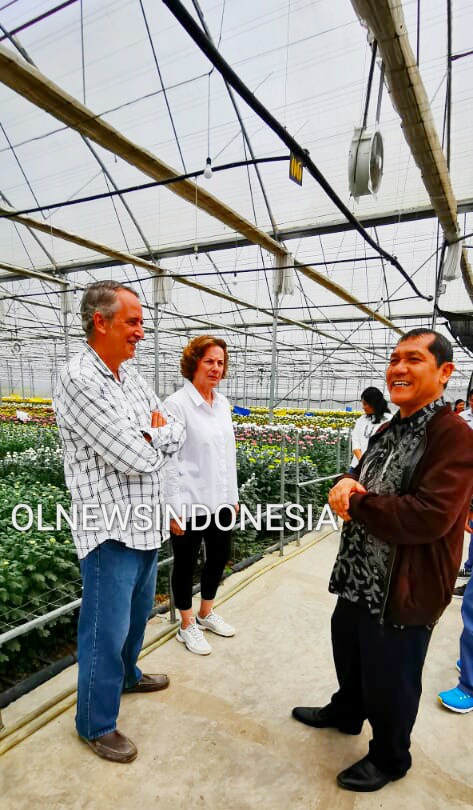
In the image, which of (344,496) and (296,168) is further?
(296,168)

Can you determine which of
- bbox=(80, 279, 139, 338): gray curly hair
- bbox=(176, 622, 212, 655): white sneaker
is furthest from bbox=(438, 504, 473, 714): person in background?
bbox=(80, 279, 139, 338): gray curly hair

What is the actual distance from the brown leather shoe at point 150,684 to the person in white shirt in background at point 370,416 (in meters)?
2.11

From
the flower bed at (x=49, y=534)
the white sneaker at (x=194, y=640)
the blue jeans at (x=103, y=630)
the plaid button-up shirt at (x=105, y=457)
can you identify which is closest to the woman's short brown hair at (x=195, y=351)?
the plaid button-up shirt at (x=105, y=457)

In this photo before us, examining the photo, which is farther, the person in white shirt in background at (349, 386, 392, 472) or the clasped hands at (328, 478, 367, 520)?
the person in white shirt in background at (349, 386, 392, 472)

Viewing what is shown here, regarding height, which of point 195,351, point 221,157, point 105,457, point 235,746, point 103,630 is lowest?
point 235,746

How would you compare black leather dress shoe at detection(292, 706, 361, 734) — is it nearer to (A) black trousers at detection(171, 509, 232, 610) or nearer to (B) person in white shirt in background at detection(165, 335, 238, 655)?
(B) person in white shirt in background at detection(165, 335, 238, 655)

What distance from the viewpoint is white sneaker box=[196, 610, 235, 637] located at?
231cm

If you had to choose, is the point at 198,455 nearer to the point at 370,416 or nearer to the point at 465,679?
the point at 465,679

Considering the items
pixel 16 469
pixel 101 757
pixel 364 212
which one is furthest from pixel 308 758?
pixel 364 212

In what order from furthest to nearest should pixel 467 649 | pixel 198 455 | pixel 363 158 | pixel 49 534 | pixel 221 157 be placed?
pixel 221 157
pixel 363 158
pixel 49 534
pixel 198 455
pixel 467 649

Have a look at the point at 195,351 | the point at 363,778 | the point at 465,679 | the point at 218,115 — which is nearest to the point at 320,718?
the point at 363,778

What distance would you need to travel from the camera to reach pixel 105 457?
138 cm

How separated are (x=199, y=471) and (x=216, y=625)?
0.90 meters

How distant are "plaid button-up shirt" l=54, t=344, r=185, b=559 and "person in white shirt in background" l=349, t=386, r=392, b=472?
224 cm
